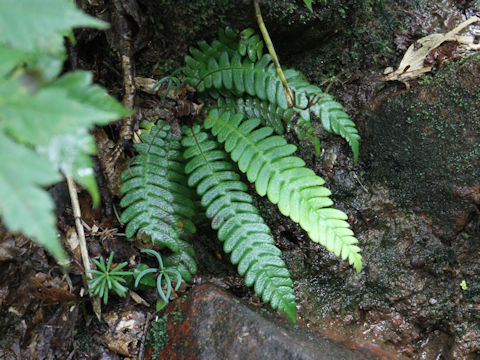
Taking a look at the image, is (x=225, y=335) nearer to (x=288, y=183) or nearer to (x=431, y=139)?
(x=288, y=183)

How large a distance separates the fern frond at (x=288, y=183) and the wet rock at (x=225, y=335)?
526 mm

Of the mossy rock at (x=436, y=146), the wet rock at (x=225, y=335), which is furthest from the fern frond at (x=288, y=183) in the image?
the mossy rock at (x=436, y=146)

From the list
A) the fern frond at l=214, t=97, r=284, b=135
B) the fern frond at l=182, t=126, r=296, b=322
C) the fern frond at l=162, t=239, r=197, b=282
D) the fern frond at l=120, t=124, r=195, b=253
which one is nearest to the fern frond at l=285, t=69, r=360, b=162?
the fern frond at l=214, t=97, r=284, b=135

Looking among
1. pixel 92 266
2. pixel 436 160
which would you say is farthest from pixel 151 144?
pixel 436 160

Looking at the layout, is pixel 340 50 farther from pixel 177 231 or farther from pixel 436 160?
pixel 177 231

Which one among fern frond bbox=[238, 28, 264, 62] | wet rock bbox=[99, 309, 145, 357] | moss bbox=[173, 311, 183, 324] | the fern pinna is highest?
fern frond bbox=[238, 28, 264, 62]

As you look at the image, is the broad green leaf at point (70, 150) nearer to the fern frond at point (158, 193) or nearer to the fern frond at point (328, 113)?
the fern frond at point (158, 193)

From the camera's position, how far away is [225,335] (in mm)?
2283

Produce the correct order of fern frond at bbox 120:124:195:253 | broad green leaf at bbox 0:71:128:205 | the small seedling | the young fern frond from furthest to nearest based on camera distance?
the young fern frond, fern frond at bbox 120:124:195:253, the small seedling, broad green leaf at bbox 0:71:128:205

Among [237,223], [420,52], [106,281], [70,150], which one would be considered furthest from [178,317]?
[420,52]

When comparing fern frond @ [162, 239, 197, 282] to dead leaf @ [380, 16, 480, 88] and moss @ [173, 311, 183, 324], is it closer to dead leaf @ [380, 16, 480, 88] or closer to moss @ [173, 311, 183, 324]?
moss @ [173, 311, 183, 324]

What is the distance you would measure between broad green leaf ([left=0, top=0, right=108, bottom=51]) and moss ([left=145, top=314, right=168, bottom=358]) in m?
1.81

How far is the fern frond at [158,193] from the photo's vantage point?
2658mm

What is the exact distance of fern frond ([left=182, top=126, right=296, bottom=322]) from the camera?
248cm
